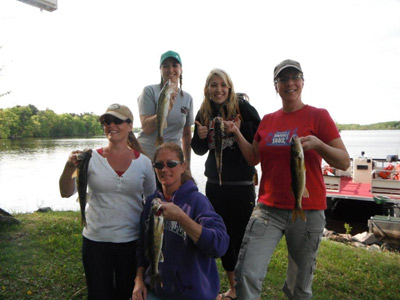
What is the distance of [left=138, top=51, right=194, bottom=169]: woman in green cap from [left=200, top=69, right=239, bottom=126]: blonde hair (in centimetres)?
27

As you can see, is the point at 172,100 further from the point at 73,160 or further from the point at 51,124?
the point at 51,124

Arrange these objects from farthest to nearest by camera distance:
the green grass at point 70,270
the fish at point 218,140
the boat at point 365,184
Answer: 1. the boat at point 365,184
2. the green grass at point 70,270
3. the fish at point 218,140

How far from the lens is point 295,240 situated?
2.82m

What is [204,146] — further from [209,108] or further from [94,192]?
[94,192]

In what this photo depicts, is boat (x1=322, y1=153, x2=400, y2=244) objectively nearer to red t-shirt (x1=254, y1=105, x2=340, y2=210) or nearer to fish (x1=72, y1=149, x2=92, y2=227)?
red t-shirt (x1=254, y1=105, x2=340, y2=210)

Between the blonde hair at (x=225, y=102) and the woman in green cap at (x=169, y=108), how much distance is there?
0.27 m

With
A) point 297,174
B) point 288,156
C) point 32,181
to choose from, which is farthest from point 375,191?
point 32,181

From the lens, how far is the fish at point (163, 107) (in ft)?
11.0

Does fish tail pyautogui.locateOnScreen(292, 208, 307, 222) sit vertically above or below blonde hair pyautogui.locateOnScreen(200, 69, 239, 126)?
below

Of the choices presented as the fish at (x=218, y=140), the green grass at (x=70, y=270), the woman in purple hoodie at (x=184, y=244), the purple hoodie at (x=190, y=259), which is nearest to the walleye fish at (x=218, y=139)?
the fish at (x=218, y=140)

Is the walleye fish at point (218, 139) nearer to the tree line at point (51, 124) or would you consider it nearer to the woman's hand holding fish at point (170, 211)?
the woman's hand holding fish at point (170, 211)

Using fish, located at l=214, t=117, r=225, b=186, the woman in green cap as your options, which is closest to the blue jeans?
fish, located at l=214, t=117, r=225, b=186

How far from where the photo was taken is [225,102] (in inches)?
144

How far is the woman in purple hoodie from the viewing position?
2.16 metres
